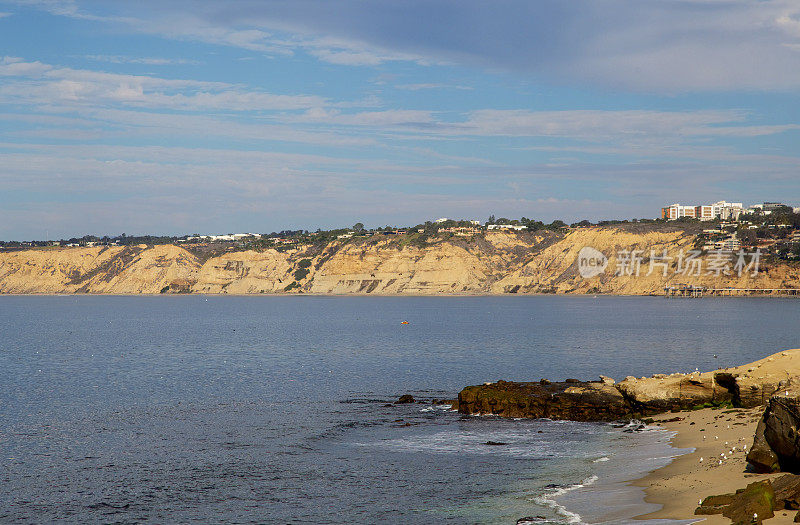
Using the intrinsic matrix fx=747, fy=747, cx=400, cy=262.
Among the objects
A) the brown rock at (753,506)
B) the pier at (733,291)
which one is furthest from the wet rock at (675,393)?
the pier at (733,291)

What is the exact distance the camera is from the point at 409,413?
38875mm

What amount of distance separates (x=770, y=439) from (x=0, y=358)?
72.0 meters

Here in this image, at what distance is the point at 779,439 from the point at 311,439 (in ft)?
64.4

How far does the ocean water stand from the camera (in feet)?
73.8

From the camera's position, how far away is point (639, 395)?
119 ft

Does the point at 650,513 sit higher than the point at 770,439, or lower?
lower

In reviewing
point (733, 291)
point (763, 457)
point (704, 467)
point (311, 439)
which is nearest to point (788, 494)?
point (763, 457)

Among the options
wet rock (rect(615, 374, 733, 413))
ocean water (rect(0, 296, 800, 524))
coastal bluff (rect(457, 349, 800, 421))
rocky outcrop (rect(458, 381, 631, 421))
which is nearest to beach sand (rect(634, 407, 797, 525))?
ocean water (rect(0, 296, 800, 524))

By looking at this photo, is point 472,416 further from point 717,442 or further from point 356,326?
point 356,326

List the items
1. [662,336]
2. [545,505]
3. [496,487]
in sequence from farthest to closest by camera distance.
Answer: [662,336], [496,487], [545,505]

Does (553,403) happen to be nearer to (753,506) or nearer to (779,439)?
(779,439)

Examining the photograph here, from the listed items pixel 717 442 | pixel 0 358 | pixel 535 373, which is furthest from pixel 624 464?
pixel 0 358

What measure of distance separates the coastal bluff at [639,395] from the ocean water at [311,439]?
1644mm

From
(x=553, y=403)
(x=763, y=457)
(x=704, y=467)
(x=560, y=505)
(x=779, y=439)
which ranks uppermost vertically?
(x=779, y=439)
